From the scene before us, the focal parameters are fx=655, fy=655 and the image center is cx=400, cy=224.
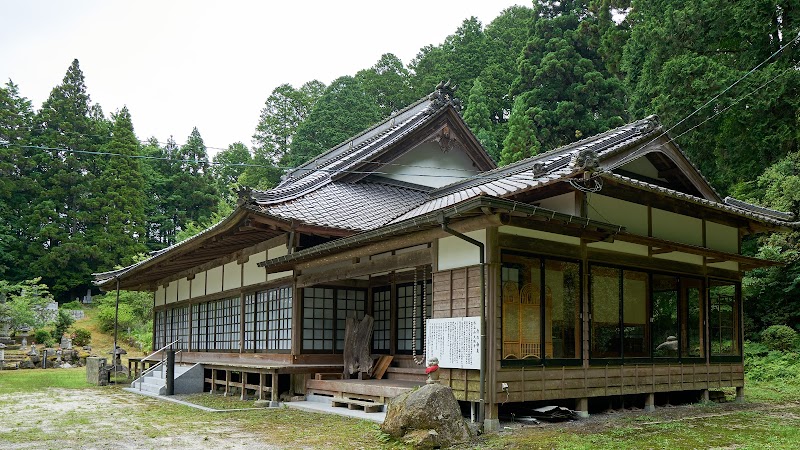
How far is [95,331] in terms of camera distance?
4134 cm

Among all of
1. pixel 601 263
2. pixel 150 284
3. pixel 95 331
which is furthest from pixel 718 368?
pixel 95 331

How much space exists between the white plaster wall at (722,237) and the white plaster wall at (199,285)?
49.6ft

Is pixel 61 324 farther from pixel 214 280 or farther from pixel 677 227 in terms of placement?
pixel 677 227

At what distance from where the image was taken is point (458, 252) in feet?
36.0

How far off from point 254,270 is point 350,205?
3.43m

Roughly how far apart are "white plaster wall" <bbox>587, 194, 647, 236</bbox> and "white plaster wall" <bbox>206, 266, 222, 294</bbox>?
41.0 ft

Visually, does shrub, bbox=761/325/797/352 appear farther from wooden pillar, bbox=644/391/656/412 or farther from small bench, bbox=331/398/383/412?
small bench, bbox=331/398/383/412

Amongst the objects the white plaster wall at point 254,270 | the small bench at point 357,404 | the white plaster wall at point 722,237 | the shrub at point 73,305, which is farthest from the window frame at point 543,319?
the shrub at point 73,305

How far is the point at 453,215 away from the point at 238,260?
1036 centimetres

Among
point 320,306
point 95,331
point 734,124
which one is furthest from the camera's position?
point 95,331

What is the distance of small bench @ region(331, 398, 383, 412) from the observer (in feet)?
39.7

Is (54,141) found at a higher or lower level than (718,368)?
higher

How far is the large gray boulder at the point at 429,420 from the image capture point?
890 cm

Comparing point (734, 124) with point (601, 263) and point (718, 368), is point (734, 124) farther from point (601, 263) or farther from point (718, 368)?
point (601, 263)
